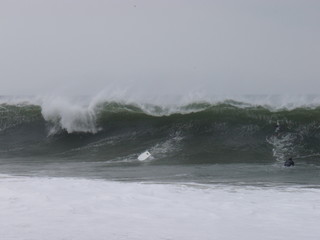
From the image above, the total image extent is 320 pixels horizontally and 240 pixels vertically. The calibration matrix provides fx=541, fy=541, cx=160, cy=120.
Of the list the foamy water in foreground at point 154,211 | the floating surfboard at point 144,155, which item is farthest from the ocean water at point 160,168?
the floating surfboard at point 144,155

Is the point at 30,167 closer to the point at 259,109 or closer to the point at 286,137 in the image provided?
the point at 286,137

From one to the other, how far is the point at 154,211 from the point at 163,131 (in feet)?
36.8

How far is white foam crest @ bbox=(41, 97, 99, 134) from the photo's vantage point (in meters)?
19.2

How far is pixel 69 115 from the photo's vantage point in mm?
19891

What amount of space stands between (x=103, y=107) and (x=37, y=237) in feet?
52.7

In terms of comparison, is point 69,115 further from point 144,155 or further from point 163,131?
point 144,155

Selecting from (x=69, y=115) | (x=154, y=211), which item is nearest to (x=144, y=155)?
(x=69, y=115)

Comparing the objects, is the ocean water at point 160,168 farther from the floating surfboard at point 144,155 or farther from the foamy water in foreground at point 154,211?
the floating surfboard at point 144,155

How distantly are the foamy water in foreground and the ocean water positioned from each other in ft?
0.04

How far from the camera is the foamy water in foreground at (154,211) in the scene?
532 centimetres

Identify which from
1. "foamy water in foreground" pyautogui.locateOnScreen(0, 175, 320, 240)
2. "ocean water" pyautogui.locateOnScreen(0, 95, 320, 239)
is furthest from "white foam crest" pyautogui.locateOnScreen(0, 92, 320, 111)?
"foamy water in foreground" pyautogui.locateOnScreen(0, 175, 320, 240)

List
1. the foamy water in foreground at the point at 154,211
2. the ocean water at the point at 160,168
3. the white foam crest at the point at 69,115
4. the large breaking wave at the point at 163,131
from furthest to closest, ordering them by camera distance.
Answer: the white foam crest at the point at 69,115 → the large breaking wave at the point at 163,131 → the ocean water at the point at 160,168 → the foamy water in foreground at the point at 154,211

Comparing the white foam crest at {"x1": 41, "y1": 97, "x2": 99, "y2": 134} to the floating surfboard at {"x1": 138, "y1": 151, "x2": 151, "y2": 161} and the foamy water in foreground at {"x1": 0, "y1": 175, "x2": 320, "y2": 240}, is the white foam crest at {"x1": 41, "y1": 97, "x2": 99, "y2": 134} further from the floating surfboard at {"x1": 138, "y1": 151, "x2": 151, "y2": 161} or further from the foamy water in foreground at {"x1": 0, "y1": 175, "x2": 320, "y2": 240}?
the foamy water in foreground at {"x1": 0, "y1": 175, "x2": 320, "y2": 240}

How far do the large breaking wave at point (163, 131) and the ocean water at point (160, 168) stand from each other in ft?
0.13
